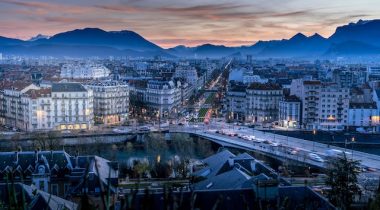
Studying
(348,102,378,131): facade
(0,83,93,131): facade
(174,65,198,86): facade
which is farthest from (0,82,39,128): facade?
(174,65,198,86): facade

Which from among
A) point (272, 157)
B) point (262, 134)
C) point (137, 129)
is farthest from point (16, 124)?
point (272, 157)

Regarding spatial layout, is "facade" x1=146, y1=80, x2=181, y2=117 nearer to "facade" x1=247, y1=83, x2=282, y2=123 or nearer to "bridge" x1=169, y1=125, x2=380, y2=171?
"facade" x1=247, y1=83, x2=282, y2=123

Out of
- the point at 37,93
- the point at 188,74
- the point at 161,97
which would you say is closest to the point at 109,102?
the point at 37,93

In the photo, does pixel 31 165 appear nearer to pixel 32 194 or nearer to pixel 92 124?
pixel 32 194

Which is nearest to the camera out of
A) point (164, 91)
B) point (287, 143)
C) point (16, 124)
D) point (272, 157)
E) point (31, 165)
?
point (31, 165)

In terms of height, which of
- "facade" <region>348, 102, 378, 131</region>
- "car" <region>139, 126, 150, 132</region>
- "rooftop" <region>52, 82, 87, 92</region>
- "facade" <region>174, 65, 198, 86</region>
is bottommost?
"car" <region>139, 126, 150, 132</region>

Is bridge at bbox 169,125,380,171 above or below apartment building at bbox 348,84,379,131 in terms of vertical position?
below
